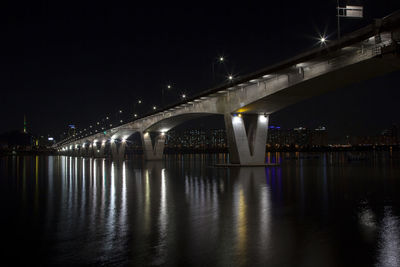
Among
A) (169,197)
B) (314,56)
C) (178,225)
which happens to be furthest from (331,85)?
(178,225)

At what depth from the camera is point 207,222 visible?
1034 cm

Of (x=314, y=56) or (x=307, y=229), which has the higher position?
(x=314, y=56)

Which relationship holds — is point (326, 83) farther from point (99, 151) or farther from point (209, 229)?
point (99, 151)

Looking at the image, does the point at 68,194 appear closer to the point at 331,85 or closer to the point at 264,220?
the point at 264,220

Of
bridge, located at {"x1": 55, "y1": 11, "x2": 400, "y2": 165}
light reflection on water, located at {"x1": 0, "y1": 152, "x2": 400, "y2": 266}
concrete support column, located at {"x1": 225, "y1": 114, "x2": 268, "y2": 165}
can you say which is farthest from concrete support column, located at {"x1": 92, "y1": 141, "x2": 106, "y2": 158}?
light reflection on water, located at {"x1": 0, "y1": 152, "x2": 400, "y2": 266}

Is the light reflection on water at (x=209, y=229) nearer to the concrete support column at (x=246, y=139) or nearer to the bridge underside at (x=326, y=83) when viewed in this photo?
the bridge underside at (x=326, y=83)

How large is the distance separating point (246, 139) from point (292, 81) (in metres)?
12.1

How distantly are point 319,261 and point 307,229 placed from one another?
2620 millimetres

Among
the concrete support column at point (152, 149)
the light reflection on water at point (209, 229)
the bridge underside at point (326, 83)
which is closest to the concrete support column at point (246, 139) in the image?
the bridge underside at point (326, 83)

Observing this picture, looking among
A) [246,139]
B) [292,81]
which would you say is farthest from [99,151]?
[292,81]

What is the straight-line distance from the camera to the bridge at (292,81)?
22141mm

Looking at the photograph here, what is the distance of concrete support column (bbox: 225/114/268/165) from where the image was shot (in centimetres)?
4191

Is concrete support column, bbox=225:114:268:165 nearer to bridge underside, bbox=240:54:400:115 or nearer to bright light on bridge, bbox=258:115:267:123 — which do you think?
bright light on bridge, bbox=258:115:267:123

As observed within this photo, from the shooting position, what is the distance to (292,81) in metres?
31.5
